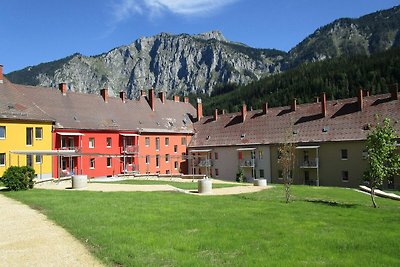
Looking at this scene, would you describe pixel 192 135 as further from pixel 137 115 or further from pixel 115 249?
pixel 115 249

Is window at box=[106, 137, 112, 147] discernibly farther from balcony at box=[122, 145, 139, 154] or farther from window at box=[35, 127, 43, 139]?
window at box=[35, 127, 43, 139]

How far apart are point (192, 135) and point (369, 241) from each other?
53822mm

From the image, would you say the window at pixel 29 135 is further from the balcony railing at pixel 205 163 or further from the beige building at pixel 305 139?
the beige building at pixel 305 139

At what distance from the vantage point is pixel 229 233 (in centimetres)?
1281

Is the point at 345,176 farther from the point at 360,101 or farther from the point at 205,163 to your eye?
the point at 205,163

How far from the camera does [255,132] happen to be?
185 ft

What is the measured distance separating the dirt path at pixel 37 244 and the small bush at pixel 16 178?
36.6 feet

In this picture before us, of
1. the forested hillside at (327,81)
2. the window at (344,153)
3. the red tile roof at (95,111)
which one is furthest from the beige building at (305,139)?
the forested hillside at (327,81)

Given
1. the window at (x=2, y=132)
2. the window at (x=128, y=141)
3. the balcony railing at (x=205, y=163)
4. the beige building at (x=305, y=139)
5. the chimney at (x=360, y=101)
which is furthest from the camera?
the balcony railing at (x=205, y=163)

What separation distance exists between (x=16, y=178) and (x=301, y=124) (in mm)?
35661

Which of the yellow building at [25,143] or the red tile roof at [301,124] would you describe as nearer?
the yellow building at [25,143]

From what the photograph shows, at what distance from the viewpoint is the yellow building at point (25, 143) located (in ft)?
136

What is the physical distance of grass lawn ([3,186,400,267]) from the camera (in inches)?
392

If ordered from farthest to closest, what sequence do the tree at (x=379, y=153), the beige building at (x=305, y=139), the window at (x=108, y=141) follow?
1. the window at (x=108, y=141)
2. the beige building at (x=305, y=139)
3. the tree at (x=379, y=153)
